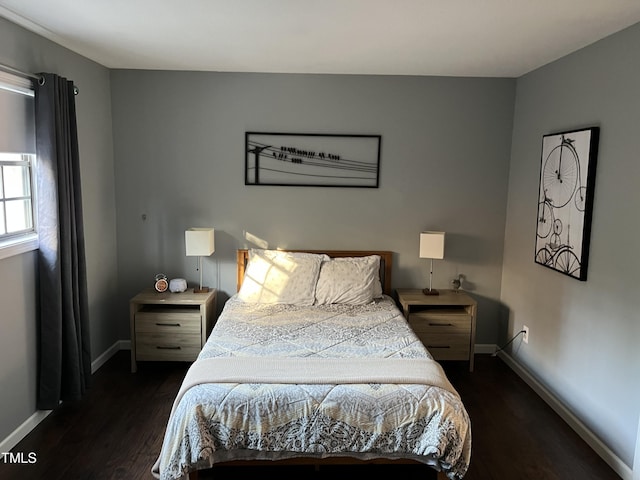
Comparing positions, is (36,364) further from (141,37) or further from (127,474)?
(141,37)

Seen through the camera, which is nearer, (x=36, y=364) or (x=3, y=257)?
(x=3, y=257)

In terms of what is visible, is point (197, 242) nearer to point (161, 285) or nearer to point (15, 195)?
point (161, 285)

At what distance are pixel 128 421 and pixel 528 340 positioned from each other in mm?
2997

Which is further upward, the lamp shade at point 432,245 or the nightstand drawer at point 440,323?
the lamp shade at point 432,245

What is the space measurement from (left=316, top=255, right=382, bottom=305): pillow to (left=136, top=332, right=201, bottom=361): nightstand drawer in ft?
3.44

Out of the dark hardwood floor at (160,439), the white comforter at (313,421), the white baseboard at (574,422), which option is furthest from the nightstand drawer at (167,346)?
the white baseboard at (574,422)

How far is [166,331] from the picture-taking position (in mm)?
3605

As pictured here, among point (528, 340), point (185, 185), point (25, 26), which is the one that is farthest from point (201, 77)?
point (528, 340)

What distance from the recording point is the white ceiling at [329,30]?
2.28m

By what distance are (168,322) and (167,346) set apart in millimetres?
192

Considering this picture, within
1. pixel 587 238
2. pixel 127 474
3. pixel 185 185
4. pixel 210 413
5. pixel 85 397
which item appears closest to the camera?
pixel 210 413

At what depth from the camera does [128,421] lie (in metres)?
2.94

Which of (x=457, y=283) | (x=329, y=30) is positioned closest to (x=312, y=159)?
(x=329, y=30)

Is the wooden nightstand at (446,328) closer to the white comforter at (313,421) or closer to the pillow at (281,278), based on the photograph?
the pillow at (281,278)
